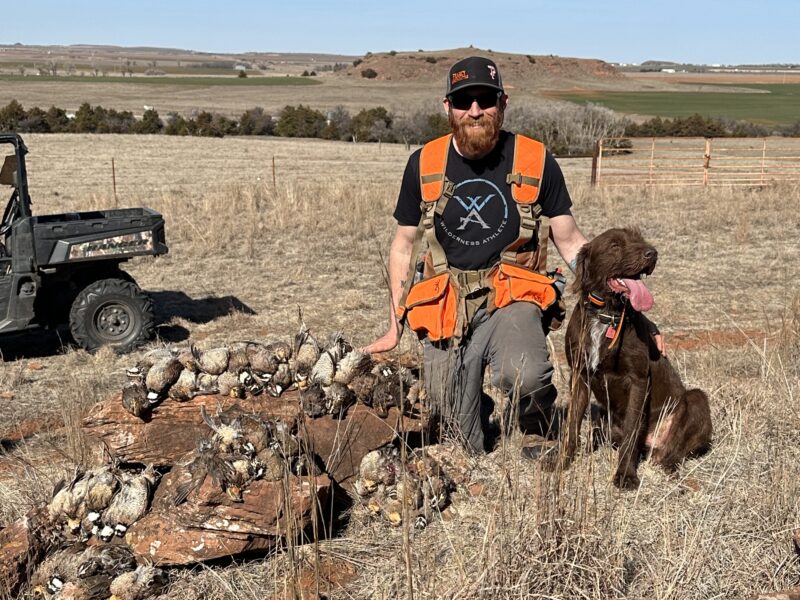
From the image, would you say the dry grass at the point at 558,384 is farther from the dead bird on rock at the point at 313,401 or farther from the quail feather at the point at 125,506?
the dead bird on rock at the point at 313,401

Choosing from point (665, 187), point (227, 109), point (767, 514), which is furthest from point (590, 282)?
point (227, 109)

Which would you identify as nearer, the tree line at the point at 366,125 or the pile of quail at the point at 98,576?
the pile of quail at the point at 98,576

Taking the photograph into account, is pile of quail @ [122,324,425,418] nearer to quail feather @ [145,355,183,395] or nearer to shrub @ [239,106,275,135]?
quail feather @ [145,355,183,395]

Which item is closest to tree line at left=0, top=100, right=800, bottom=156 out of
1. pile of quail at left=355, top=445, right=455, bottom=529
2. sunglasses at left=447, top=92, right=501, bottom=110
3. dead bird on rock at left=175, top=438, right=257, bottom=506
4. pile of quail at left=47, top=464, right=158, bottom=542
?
Result: sunglasses at left=447, top=92, right=501, bottom=110

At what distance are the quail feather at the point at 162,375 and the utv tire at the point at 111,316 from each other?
3.81 m

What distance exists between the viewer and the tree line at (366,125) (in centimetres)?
3491

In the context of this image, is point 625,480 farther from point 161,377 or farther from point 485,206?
point 161,377

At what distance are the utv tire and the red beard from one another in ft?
14.5

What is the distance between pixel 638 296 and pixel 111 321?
5.16m

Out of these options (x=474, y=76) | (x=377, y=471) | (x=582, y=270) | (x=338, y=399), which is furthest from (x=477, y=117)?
(x=377, y=471)

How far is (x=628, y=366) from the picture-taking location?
13.9 feet

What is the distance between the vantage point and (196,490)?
136 inches

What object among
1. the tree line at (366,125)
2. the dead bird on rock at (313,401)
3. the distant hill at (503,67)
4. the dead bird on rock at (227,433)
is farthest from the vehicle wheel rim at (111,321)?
the distant hill at (503,67)

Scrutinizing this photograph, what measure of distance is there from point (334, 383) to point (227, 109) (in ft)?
176
